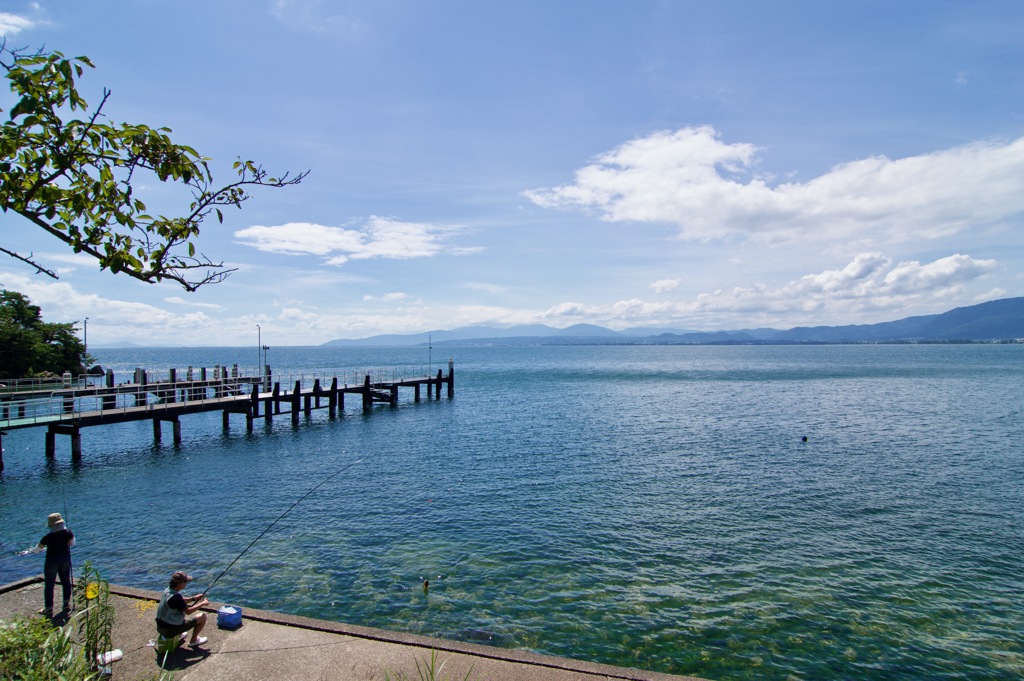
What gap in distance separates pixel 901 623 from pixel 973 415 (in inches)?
1549

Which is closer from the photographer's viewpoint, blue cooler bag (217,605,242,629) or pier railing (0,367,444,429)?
blue cooler bag (217,605,242,629)

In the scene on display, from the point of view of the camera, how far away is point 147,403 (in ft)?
106

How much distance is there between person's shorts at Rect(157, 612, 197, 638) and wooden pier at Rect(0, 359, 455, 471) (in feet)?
74.8

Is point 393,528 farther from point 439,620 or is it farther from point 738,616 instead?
point 738,616

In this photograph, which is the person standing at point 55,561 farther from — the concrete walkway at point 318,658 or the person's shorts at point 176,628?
the person's shorts at point 176,628

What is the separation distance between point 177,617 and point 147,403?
2891 cm

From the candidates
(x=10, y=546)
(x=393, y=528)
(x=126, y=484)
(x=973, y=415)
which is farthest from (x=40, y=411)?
(x=973, y=415)

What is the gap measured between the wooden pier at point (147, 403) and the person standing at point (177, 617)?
2260 cm

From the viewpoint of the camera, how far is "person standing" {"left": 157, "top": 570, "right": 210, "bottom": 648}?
803cm

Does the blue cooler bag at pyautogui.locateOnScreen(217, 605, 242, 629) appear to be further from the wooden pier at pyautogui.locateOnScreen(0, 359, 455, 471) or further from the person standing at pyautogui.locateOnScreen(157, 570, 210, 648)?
the wooden pier at pyautogui.locateOnScreen(0, 359, 455, 471)

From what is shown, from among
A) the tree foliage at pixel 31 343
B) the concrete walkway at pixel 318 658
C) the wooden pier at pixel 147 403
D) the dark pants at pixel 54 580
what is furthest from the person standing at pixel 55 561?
the tree foliage at pixel 31 343

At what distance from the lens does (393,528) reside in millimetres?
18203

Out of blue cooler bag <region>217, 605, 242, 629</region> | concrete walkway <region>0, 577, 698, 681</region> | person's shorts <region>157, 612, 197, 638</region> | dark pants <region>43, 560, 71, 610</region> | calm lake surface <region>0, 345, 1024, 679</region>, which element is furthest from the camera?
calm lake surface <region>0, 345, 1024, 679</region>

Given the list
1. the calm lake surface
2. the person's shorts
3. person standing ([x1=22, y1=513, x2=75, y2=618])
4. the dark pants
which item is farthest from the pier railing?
the person's shorts
